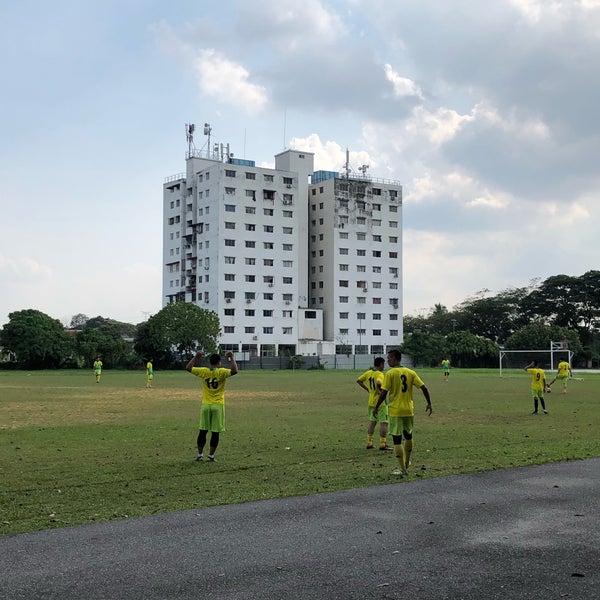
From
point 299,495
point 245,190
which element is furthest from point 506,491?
point 245,190

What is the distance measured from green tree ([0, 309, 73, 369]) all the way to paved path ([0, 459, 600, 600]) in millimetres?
86038

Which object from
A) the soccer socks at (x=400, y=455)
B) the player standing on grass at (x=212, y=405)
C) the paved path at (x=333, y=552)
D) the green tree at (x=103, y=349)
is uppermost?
the green tree at (x=103, y=349)

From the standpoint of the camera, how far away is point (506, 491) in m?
11.5

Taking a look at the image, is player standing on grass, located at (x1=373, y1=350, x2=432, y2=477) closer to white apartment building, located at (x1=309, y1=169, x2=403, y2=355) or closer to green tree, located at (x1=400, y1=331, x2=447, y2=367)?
green tree, located at (x1=400, y1=331, x2=447, y2=367)

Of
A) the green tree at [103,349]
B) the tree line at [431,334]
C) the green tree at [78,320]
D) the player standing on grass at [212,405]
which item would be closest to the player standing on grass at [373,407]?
the player standing on grass at [212,405]

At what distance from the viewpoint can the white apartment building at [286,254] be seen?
4587 inches

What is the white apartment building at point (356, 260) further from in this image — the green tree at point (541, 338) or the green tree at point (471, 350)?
the green tree at point (541, 338)

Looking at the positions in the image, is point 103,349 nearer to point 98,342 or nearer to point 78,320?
point 98,342

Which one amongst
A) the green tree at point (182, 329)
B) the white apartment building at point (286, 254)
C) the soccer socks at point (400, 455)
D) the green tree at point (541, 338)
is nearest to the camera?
the soccer socks at point (400, 455)

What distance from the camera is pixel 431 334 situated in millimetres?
120125

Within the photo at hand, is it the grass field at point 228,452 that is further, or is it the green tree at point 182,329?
the green tree at point 182,329

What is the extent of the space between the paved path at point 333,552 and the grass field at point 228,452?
119 cm

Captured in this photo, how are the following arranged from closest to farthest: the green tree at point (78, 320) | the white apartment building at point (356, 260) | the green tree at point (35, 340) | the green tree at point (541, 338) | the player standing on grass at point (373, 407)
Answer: the player standing on grass at point (373, 407) < the green tree at point (35, 340) < the green tree at point (541, 338) < the white apartment building at point (356, 260) < the green tree at point (78, 320)

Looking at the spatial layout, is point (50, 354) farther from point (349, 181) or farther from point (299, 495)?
point (299, 495)
